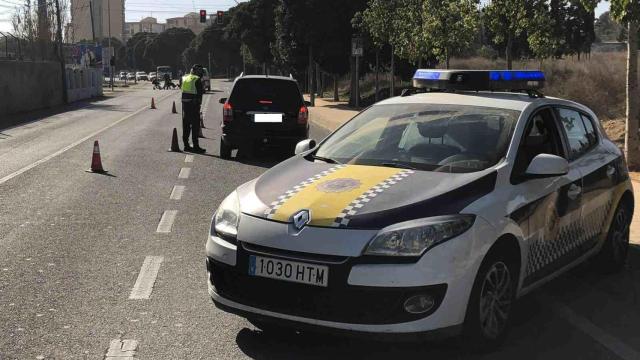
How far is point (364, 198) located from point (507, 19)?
13963mm

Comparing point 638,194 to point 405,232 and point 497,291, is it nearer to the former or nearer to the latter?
point 497,291

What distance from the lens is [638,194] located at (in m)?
9.70

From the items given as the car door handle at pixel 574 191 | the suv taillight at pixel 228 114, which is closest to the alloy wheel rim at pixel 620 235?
the car door handle at pixel 574 191

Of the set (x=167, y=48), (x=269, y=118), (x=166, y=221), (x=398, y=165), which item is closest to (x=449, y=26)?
(x=269, y=118)

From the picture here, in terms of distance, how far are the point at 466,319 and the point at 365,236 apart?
77cm

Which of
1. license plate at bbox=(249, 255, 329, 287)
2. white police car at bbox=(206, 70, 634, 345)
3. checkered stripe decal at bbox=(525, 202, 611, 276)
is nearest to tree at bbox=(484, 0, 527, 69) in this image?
white police car at bbox=(206, 70, 634, 345)

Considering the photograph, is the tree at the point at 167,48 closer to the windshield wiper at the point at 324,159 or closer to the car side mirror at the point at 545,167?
the windshield wiper at the point at 324,159

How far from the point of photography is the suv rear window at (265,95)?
1397 centimetres

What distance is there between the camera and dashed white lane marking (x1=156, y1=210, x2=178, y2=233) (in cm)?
770

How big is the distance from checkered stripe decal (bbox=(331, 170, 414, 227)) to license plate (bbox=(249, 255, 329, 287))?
0.27 metres

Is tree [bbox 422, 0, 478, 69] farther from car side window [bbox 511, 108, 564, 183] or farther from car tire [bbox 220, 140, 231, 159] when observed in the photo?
car side window [bbox 511, 108, 564, 183]

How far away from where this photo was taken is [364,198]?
13.4 ft

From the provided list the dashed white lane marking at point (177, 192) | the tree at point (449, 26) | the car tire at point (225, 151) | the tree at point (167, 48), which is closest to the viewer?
the dashed white lane marking at point (177, 192)

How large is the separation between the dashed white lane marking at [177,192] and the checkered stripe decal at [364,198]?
576 centimetres
